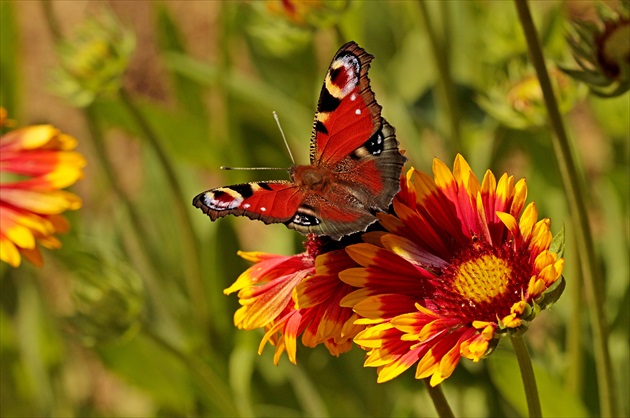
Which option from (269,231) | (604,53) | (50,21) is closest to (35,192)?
(50,21)

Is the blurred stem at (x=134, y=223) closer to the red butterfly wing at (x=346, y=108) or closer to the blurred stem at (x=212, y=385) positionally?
the blurred stem at (x=212, y=385)

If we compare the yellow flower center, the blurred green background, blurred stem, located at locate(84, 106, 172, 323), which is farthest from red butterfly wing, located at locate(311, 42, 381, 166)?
blurred stem, located at locate(84, 106, 172, 323)

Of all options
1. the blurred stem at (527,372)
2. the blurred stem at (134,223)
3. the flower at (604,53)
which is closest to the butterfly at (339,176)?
the blurred stem at (527,372)

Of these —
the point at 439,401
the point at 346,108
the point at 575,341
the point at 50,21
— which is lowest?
the point at 439,401

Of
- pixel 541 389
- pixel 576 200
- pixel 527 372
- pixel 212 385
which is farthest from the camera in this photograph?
pixel 212 385

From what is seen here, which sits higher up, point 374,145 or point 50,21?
point 50,21

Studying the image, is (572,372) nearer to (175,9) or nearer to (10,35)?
(10,35)

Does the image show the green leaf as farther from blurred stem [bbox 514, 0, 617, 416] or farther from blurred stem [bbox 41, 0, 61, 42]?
blurred stem [bbox 41, 0, 61, 42]

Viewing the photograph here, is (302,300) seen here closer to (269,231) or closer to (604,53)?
(604,53)
